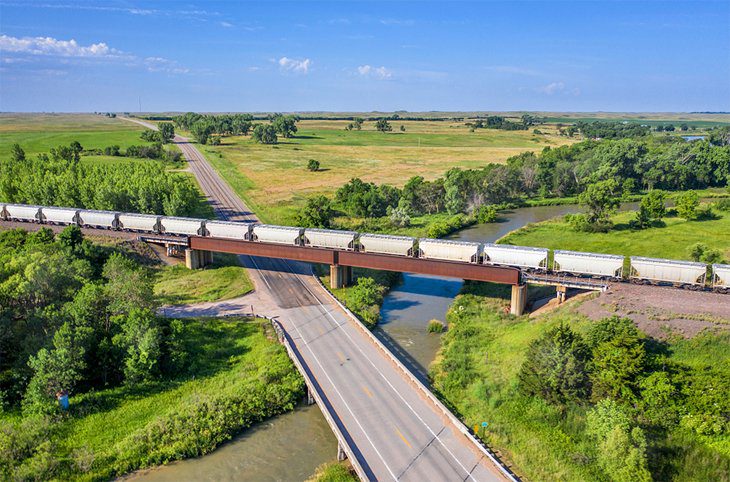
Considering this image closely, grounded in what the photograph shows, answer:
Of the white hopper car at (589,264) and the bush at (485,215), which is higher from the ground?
the white hopper car at (589,264)

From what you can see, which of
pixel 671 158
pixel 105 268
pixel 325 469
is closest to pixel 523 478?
pixel 325 469

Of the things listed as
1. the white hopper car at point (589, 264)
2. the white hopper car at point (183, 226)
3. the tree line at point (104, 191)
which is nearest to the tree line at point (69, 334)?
the white hopper car at point (183, 226)

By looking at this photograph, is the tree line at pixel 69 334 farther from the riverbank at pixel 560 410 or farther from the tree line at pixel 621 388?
the tree line at pixel 621 388

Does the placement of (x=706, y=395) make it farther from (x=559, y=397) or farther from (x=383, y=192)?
(x=383, y=192)

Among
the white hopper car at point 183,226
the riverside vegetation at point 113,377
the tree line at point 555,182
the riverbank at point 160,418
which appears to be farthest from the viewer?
the tree line at point 555,182

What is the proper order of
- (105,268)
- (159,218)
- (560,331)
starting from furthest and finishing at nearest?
(159,218)
(105,268)
(560,331)

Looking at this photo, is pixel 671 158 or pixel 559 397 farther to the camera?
pixel 671 158

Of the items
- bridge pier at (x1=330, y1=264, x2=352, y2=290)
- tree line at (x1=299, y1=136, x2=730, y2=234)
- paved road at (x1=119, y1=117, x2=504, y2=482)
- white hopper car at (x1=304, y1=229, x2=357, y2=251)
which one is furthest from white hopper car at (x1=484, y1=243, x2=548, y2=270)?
tree line at (x1=299, y1=136, x2=730, y2=234)
